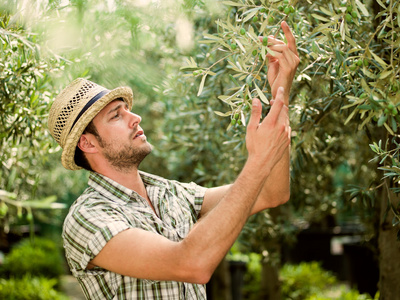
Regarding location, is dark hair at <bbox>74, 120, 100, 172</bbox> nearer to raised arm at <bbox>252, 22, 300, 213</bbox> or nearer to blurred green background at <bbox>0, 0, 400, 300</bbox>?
blurred green background at <bbox>0, 0, 400, 300</bbox>

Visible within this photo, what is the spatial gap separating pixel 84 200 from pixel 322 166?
282 cm

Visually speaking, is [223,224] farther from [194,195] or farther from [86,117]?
[86,117]

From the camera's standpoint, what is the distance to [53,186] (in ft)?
24.5

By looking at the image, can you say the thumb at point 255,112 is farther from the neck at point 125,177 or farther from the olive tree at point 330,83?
the neck at point 125,177

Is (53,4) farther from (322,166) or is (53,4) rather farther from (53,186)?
(53,186)

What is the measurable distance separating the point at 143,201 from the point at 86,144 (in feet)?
1.41

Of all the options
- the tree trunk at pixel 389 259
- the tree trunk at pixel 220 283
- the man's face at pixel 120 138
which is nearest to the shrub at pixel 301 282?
the tree trunk at pixel 220 283

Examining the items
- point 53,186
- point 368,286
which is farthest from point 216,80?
point 53,186

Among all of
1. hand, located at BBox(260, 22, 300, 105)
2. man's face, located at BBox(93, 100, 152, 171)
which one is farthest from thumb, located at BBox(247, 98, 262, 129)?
man's face, located at BBox(93, 100, 152, 171)

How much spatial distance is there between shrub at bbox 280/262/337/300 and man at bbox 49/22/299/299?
4.56 metres

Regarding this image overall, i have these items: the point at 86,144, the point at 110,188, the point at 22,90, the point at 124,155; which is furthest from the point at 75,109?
the point at 22,90

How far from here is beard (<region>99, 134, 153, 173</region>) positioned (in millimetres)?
2375

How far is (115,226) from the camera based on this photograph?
1.90 m

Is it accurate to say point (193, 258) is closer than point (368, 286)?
Yes
